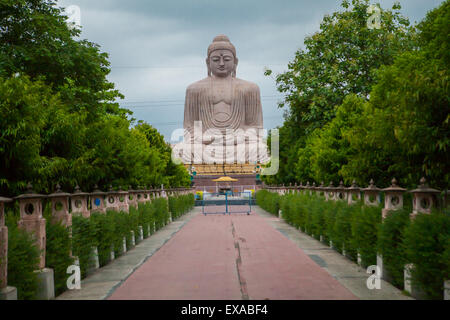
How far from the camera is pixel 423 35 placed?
478 inches

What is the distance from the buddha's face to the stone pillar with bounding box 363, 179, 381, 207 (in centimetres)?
4231

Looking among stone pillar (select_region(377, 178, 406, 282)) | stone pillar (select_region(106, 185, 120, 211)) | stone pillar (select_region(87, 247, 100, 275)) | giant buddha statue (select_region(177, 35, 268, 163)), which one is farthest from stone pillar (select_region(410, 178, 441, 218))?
giant buddha statue (select_region(177, 35, 268, 163))

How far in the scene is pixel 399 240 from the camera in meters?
7.18

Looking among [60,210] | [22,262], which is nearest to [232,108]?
[60,210]

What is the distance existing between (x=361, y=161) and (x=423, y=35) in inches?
135

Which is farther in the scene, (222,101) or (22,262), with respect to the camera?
(222,101)

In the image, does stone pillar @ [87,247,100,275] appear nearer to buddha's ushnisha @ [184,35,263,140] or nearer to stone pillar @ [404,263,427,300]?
stone pillar @ [404,263,427,300]

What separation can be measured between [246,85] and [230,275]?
145 feet

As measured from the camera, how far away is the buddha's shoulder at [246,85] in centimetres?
5138

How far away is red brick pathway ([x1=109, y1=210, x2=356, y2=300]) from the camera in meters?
6.93

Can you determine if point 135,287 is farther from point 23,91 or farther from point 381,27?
point 381,27

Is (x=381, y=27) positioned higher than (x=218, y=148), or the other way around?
(x=381, y=27)

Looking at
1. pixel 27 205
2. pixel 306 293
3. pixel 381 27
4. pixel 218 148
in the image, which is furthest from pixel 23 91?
pixel 218 148

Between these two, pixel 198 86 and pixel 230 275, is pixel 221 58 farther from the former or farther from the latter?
pixel 230 275
